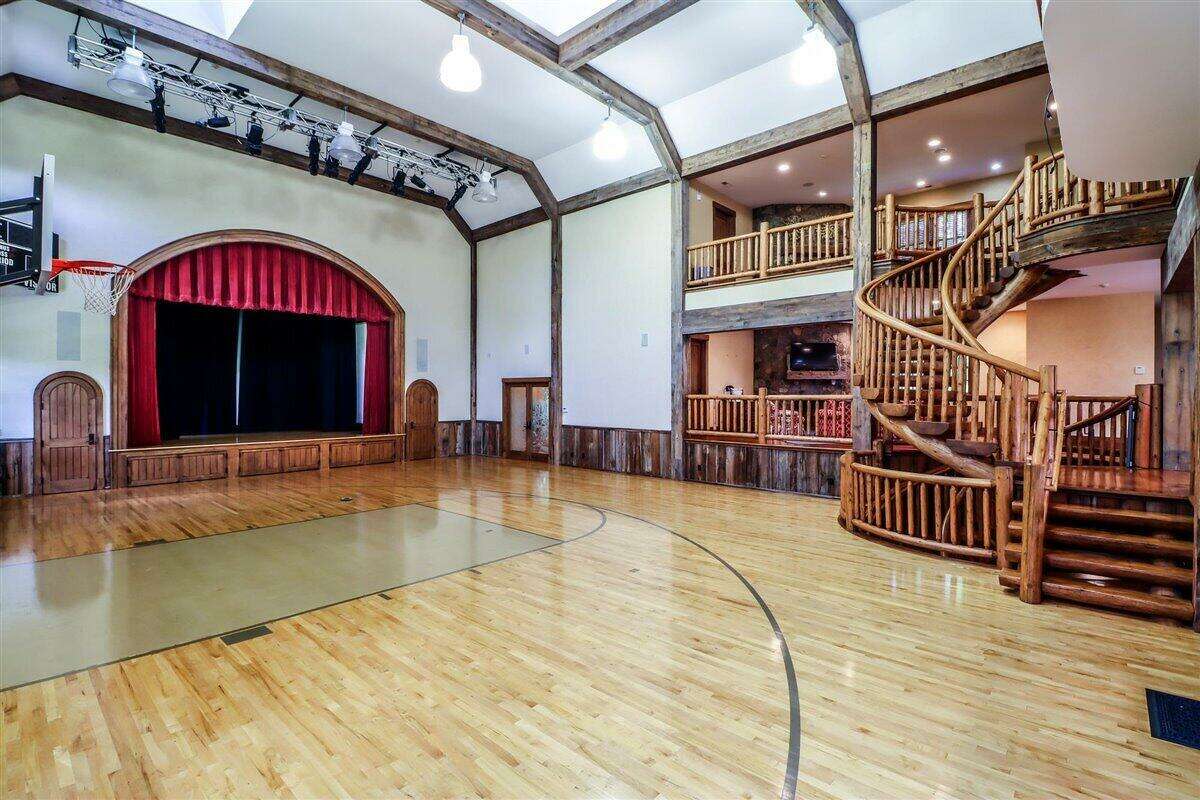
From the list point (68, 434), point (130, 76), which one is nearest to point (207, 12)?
point (130, 76)

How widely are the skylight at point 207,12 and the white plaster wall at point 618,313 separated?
5406 millimetres

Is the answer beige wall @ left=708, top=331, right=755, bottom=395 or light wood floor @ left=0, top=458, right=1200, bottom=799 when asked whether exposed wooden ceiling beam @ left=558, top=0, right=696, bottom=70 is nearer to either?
beige wall @ left=708, top=331, right=755, bottom=395

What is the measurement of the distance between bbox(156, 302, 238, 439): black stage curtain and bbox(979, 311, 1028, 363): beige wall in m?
14.3

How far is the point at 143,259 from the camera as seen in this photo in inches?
305

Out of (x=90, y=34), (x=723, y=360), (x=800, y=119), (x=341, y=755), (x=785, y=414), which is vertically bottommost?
(x=341, y=755)

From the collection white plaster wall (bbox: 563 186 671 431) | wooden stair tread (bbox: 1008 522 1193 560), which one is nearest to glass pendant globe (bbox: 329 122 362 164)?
white plaster wall (bbox: 563 186 671 431)

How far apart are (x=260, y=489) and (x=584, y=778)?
7403 mm

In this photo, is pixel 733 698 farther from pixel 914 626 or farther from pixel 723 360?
pixel 723 360

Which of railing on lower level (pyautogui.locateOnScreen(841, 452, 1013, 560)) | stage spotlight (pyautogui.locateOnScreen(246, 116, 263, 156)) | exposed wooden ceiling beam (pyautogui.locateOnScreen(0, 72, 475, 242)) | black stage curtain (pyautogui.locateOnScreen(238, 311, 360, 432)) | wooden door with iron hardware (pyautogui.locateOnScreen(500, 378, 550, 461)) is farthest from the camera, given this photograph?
black stage curtain (pyautogui.locateOnScreen(238, 311, 360, 432))

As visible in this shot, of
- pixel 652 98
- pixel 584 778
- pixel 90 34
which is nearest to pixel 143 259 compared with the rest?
pixel 90 34

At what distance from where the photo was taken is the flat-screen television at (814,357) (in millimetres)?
11370

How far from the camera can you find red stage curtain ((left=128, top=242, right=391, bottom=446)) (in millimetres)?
7887

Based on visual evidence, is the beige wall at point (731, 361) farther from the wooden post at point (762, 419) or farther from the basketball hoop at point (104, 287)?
the basketball hoop at point (104, 287)

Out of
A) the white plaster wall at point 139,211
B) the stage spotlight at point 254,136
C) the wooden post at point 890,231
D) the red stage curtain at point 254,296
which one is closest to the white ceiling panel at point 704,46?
the wooden post at point 890,231
